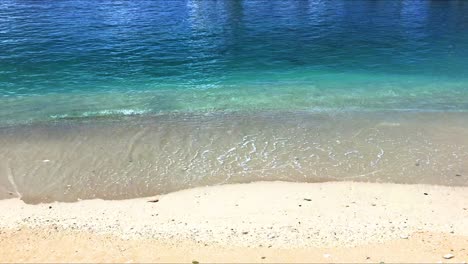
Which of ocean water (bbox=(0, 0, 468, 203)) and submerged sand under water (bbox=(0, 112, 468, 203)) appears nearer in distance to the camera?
submerged sand under water (bbox=(0, 112, 468, 203))

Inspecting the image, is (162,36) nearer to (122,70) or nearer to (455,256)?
(122,70)

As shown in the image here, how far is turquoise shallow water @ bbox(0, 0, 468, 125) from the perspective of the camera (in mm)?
19281

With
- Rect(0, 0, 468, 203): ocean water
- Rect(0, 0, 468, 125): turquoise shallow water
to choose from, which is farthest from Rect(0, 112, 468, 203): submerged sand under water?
Rect(0, 0, 468, 125): turquoise shallow water

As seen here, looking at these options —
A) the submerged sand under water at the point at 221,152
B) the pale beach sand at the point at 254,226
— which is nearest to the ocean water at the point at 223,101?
the submerged sand under water at the point at 221,152

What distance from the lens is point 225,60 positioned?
82.5ft

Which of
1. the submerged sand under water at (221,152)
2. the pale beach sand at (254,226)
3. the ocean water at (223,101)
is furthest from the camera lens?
the ocean water at (223,101)

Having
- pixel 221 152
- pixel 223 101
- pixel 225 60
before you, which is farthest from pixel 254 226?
pixel 225 60

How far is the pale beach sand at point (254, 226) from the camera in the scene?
9.18 m

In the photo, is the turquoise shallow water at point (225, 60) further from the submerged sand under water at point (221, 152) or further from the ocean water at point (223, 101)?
the submerged sand under water at point (221, 152)

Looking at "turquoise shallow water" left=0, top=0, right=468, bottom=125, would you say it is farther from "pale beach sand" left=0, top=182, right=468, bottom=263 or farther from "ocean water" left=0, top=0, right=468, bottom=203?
"pale beach sand" left=0, top=182, right=468, bottom=263

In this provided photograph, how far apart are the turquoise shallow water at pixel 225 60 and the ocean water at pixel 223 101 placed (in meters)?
0.12

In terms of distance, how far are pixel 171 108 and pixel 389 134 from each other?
8.44 metres

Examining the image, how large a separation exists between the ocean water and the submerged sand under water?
0.06m

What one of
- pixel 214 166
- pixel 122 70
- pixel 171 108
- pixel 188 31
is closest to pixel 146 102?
pixel 171 108
